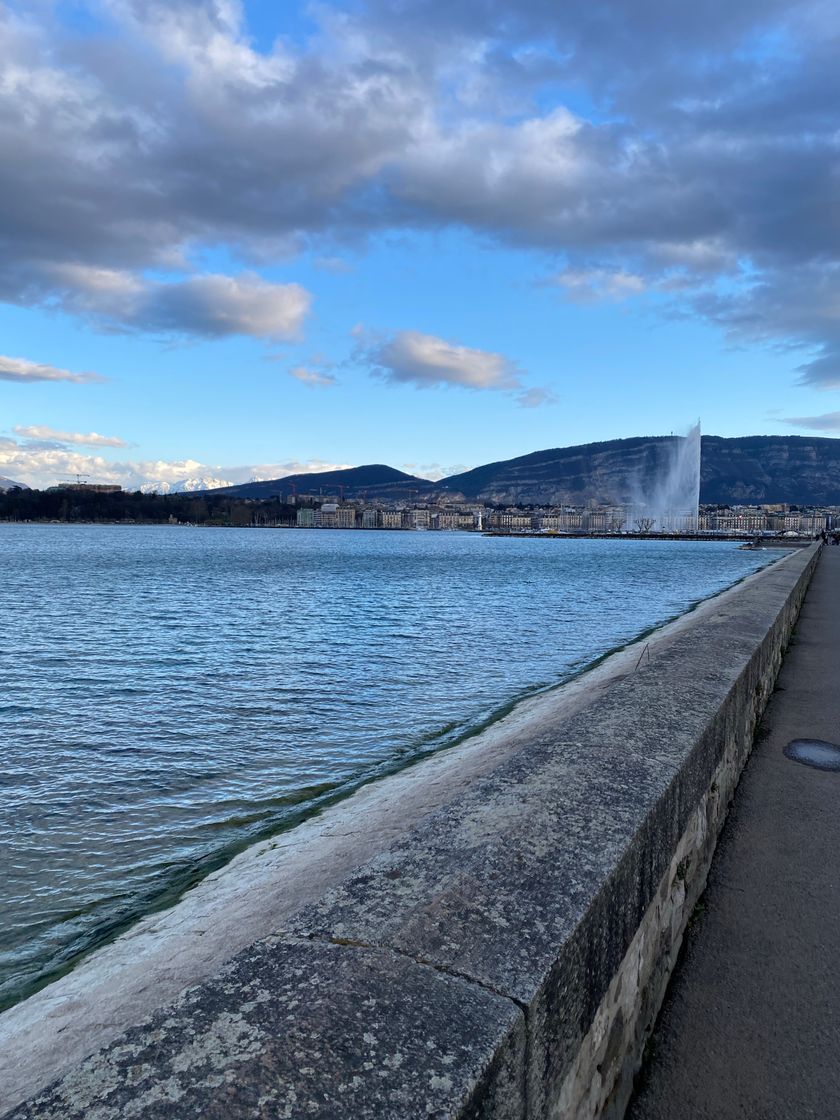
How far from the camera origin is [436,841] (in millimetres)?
2664

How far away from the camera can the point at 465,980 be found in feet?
5.78

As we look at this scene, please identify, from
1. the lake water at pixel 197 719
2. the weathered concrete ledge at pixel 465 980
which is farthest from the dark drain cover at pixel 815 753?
the lake water at pixel 197 719

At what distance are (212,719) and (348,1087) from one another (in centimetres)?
994

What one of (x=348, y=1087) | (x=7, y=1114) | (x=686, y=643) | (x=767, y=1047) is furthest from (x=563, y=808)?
(x=686, y=643)

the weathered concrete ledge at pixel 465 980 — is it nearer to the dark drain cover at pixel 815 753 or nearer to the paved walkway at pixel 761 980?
the paved walkway at pixel 761 980

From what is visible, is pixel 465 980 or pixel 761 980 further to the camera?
pixel 761 980

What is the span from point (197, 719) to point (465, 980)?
9.80m

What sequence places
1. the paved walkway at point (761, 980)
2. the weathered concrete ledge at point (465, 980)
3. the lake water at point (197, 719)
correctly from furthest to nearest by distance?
the lake water at point (197, 719), the paved walkway at point (761, 980), the weathered concrete ledge at point (465, 980)

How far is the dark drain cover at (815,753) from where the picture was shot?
590cm

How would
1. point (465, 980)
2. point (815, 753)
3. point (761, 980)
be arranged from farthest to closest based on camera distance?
point (815, 753) < point (761, 980) < point (465, 980)

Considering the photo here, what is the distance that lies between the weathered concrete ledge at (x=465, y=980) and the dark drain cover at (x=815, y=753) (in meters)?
2.89

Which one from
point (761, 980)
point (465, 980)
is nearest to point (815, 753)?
point (761, 980)

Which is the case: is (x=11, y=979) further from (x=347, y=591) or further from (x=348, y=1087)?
(x=347, y=591)

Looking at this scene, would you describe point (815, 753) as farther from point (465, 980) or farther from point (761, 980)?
point (465, 980)
